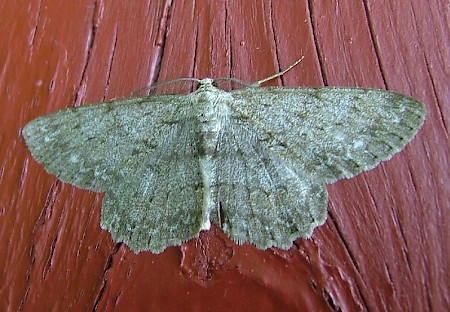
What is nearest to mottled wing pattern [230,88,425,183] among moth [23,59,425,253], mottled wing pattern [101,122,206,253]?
moth [23,59,425,253]

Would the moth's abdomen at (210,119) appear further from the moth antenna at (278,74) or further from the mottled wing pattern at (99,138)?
the moth antenna at (278,74)

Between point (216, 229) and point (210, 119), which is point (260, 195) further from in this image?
point (210, 119)

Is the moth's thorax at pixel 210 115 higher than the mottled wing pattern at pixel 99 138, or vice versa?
the moth's thorax at pixel 210 115

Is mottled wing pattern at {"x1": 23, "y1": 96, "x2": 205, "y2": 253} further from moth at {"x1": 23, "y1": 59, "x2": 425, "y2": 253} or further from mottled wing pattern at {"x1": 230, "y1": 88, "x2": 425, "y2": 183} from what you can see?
mottled wing pattern at {"x1": 230, "y1": 88, "x2": 425, "y2": 183}

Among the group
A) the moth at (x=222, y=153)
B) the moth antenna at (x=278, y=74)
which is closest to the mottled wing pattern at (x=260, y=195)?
the moth at (x=222, y=153)

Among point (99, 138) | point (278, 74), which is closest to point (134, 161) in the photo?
point (99, 138)

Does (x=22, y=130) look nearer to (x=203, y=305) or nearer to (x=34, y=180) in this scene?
(x=34, y=180)
